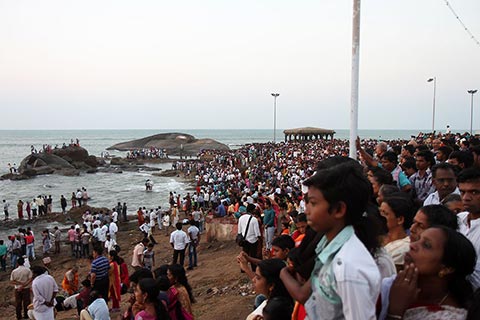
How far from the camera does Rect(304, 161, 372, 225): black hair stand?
1.98m

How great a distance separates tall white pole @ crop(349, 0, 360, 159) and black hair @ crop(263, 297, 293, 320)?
5.62 meters

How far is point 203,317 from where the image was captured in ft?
23.4

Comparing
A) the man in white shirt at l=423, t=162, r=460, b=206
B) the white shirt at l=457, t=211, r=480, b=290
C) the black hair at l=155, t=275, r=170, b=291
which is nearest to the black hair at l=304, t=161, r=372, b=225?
the white shirt at l=457, t=211, r=480, b=290

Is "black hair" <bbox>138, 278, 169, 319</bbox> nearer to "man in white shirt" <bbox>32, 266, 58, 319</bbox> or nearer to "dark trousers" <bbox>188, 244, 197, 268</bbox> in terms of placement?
"man in white shirt" <bbox>32, 266, 58, 319</bbox>

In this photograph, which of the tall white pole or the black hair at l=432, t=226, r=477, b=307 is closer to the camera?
the black hair at l=432, t=226, r=477, b=307

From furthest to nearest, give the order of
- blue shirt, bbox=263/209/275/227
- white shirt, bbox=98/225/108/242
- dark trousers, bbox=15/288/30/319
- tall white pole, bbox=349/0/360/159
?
white shirt, bbox=98/225/108/242, blue shirt, bbox=263/209/275/227, dark trousers, bbox=15/288/30/319, tall white pole, bbox=349/0/360/159

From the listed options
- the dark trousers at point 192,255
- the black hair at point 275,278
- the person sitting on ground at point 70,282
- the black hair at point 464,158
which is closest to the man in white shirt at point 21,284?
the person sitting on ground at point 70,282

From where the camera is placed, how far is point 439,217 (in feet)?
8.84

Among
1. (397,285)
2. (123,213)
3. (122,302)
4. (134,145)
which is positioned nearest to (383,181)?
(397,285)

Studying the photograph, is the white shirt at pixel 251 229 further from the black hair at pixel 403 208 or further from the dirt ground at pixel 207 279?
the black hair at pixel 403 208

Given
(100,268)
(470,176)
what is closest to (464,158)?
(470,176)

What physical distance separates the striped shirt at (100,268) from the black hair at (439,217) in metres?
5.55

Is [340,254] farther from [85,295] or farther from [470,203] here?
[85,295]

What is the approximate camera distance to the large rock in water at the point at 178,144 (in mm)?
67438
